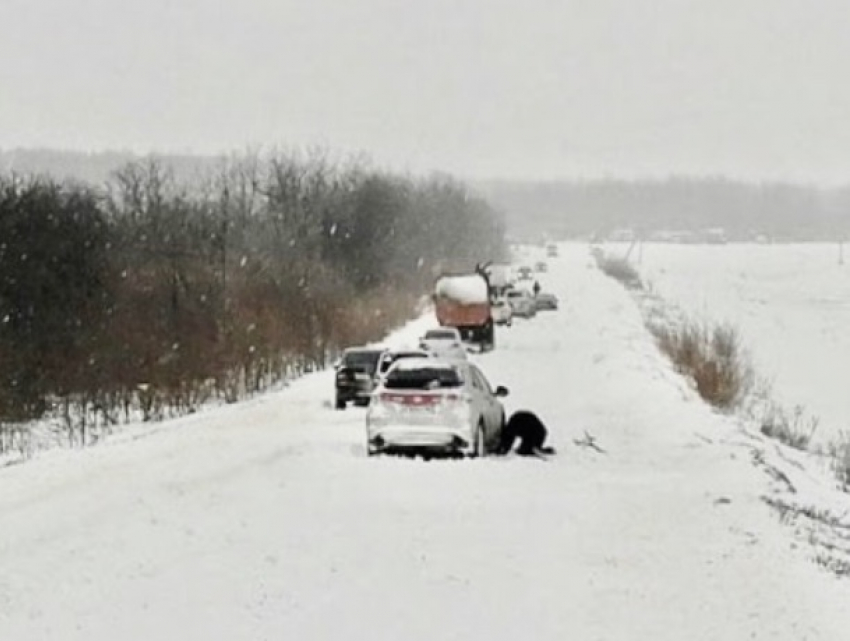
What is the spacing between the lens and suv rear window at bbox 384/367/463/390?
24672mm

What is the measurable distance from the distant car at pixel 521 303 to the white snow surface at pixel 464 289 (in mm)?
19612

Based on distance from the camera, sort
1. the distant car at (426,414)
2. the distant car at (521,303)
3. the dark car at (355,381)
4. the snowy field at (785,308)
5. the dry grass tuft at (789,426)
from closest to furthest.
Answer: the distant car at (426,414) → the dark car at (355,381) → the dry grass tuft at (789,426) → the snowy field at (785,308) → the distant car at (521,303)

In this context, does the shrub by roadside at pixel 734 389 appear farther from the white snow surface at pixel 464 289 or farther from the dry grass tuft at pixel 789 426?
the white snow surface at pixel 464 289

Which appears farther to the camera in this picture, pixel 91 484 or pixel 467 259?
pixel 467 259

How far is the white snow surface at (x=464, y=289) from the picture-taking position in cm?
5997

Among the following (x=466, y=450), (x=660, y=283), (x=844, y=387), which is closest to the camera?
(x=466, y=450)

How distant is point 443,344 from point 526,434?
19113 millimetres

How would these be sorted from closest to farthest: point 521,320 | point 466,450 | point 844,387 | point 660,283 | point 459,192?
point 466,450 → point 844,387 → point 521,320 → point 660,283 → point 459,192

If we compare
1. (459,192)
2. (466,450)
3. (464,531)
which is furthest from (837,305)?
(464,531)

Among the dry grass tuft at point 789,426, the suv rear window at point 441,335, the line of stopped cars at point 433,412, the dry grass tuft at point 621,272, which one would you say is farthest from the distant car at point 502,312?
the dry grass tuft at point 621,272

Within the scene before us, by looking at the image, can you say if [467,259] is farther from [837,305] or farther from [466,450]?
[466,450]

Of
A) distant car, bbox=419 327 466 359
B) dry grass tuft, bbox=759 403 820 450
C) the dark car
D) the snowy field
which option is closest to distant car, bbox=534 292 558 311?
the snowy field

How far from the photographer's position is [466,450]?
24.5 m

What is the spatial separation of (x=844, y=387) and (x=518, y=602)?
44034mm
